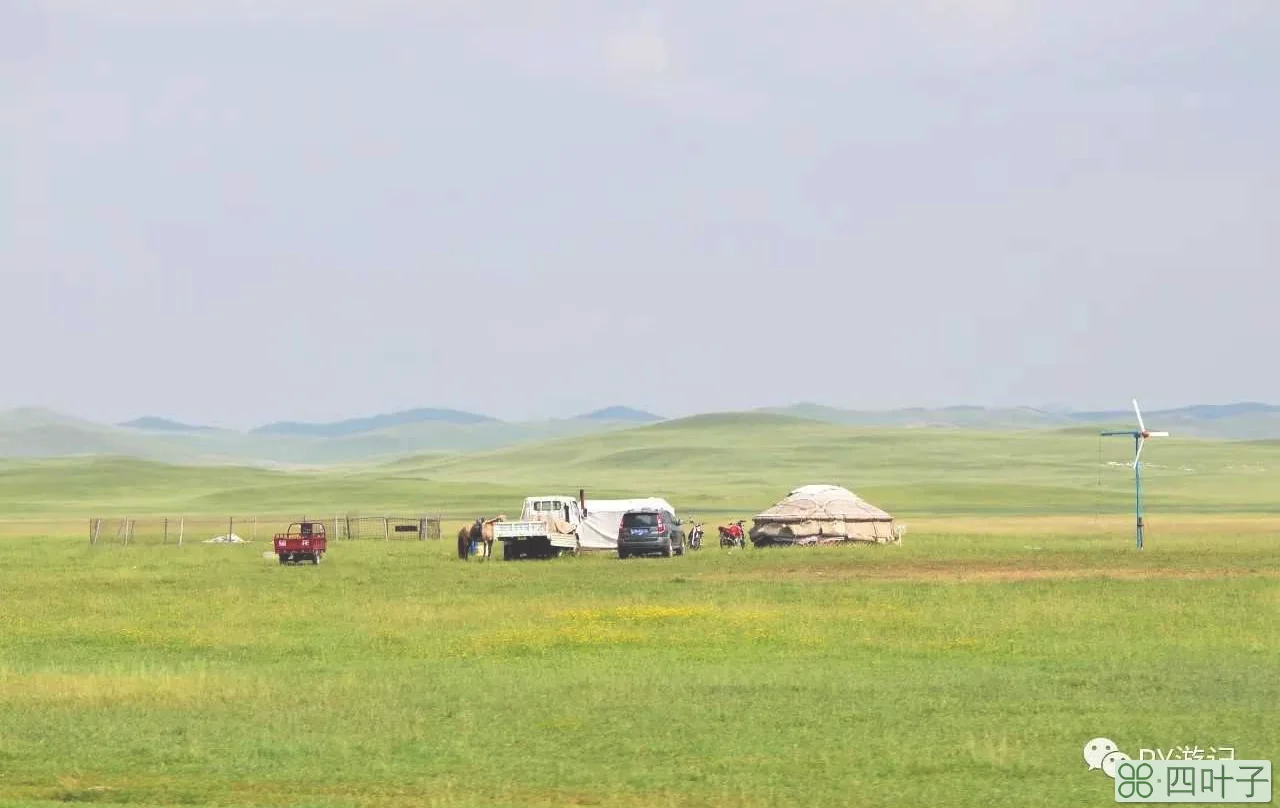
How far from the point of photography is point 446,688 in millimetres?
28672

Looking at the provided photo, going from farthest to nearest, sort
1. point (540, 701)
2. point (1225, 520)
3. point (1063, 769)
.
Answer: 1. point (1225, 520)
2. point (540, 701)
3. point (1063, 769)

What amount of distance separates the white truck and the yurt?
8280 mm

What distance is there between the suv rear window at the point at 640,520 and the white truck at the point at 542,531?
2748 mm

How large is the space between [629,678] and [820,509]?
49772 mm

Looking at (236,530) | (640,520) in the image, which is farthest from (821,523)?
(236,530)

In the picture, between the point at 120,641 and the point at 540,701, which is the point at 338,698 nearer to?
the point at 540,701

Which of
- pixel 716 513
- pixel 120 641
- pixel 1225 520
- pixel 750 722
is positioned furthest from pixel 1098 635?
pixel 716 513

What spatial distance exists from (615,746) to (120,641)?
58.4 ft

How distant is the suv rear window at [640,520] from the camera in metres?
70.8

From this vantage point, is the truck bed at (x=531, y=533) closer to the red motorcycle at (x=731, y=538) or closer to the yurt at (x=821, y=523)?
the red motorcycle at (x=731, y=538)

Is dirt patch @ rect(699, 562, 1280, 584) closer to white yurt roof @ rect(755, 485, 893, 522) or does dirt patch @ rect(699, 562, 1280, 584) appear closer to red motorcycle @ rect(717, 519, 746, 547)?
white yurt roof @ rect(755, 485, 893, 522)

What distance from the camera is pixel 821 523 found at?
7862 centimetres

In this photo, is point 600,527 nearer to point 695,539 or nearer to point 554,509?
point 554,509

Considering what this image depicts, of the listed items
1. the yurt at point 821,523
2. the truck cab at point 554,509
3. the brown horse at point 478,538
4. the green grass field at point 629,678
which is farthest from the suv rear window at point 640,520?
the yurt at point 821,523
